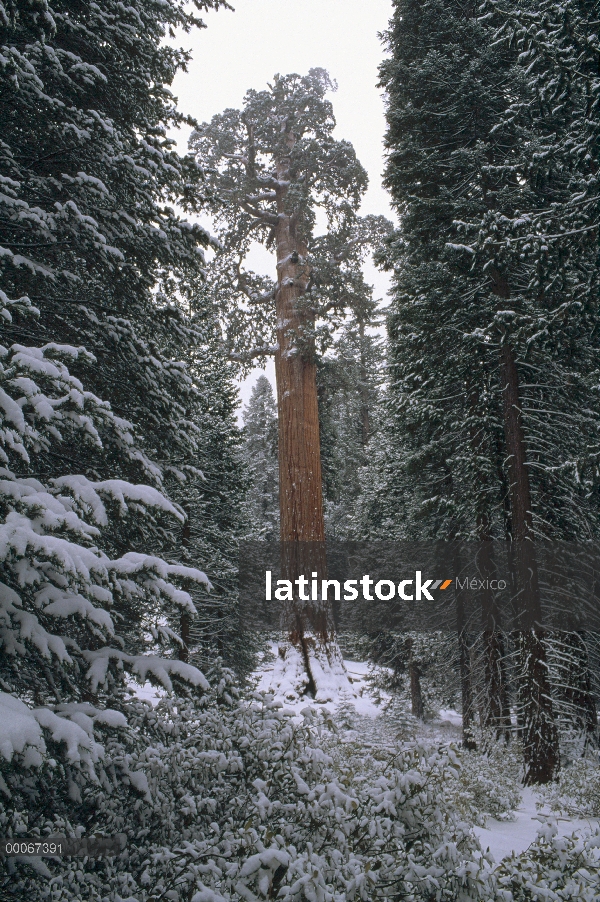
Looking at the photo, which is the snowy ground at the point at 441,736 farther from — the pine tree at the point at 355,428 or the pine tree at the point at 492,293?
the pine tree at the point at 355,428

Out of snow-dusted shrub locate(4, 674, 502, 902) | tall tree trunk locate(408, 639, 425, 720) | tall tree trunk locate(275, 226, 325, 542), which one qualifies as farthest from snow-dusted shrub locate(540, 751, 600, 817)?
tall tree trunk locate(408, 639, 425, 720)

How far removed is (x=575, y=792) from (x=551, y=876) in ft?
16.4

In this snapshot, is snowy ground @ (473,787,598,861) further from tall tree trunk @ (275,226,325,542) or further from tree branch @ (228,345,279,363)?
tree branch @ (228,345,279,363)

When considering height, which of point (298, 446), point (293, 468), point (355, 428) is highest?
point (355, 428)

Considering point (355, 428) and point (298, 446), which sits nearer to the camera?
point (298, 446)

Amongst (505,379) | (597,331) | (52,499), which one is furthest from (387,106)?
(52,499)

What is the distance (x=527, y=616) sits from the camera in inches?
305

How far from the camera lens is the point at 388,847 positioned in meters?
2.90

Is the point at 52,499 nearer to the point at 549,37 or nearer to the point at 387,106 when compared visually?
the point at 549,37

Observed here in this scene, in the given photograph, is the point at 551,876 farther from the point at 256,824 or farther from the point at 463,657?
the point at 463,657

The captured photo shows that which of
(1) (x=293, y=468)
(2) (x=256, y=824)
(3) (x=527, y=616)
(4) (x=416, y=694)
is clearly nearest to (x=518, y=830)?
(3) (x=527, y=616)

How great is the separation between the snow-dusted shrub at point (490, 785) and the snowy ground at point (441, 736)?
123mm

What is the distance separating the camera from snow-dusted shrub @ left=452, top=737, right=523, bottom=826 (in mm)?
6098

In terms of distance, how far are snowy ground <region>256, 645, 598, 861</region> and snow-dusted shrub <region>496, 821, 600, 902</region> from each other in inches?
5.5
